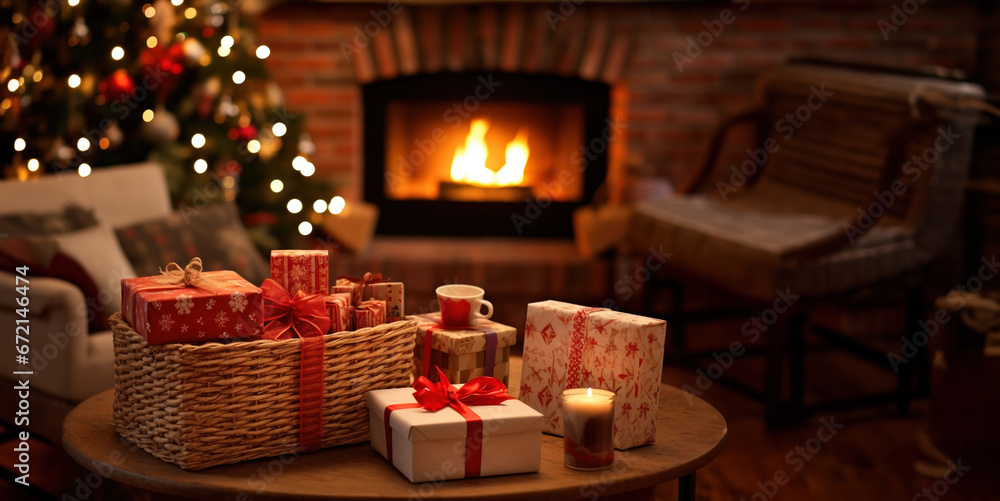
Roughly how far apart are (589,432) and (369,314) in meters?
0.37

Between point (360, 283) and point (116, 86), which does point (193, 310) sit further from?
point (116, 86)

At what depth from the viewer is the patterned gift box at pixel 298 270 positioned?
138 centimetres

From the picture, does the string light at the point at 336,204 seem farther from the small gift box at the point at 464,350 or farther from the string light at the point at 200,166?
the small gift box at the point at 464,350

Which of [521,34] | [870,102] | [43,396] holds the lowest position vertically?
[43,396]

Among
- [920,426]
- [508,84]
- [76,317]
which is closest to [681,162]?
[508,84]

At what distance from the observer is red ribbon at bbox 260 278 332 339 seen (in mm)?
1271

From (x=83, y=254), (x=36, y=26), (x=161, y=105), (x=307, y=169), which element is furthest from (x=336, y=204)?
(x=83, y=254)

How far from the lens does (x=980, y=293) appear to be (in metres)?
2.39

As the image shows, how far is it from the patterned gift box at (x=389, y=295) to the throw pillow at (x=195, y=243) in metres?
1.06

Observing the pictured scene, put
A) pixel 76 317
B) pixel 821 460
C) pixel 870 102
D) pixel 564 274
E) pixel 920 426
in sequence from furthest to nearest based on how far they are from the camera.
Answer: pixel 564 274 < pixel 870 102 < pixel 920 426 < pixel 821 460 < pixel 76 317

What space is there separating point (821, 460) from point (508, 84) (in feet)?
6.51

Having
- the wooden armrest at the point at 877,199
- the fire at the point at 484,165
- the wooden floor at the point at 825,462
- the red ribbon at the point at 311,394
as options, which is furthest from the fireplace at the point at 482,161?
the red ribbon at the point at 311,394

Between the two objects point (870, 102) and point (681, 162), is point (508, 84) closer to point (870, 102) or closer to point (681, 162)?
point (681, 162)

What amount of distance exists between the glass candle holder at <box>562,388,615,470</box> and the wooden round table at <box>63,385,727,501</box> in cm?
2
